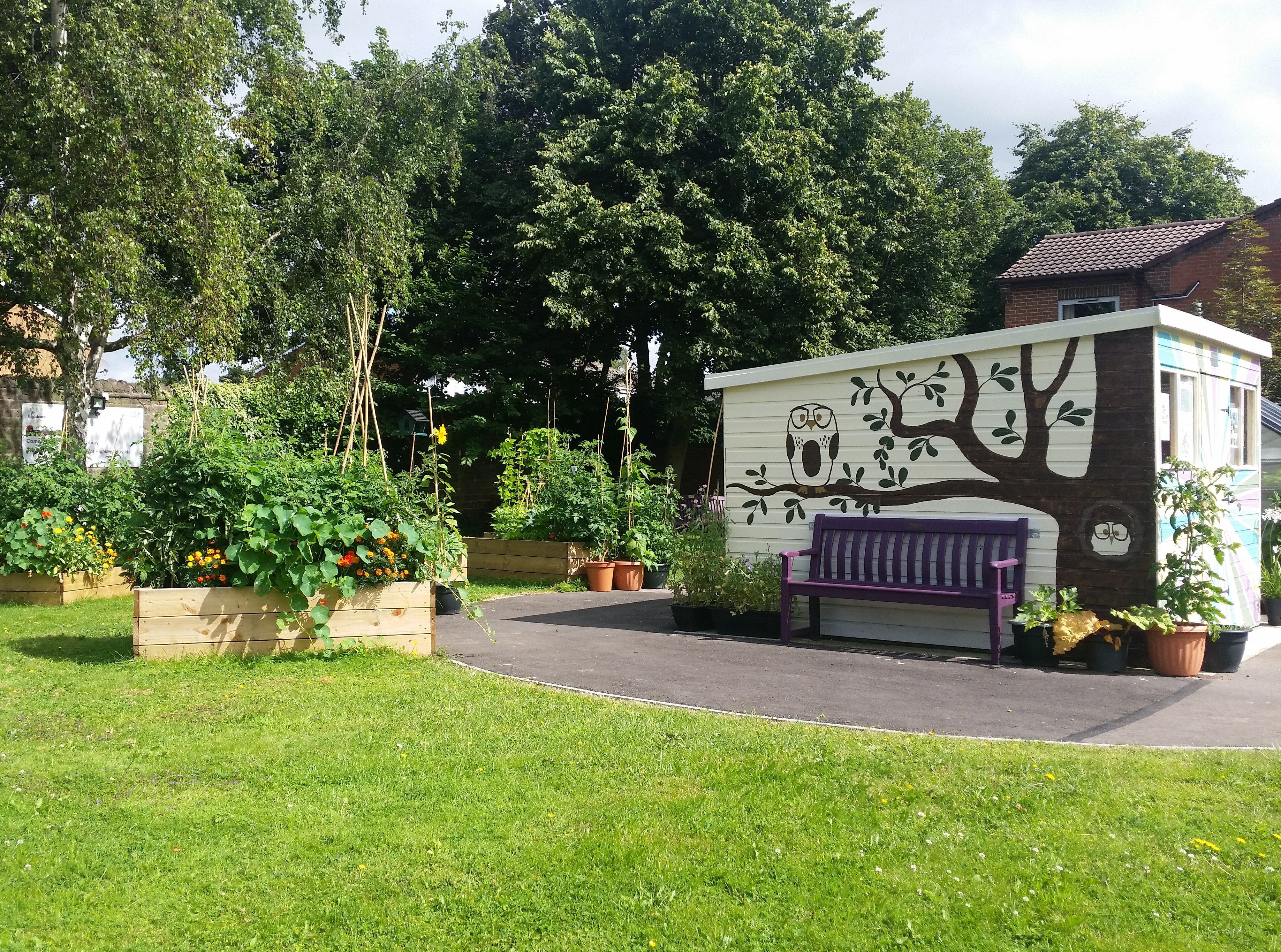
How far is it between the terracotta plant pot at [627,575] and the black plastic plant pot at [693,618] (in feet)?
12.0

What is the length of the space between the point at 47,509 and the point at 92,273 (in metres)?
3.57

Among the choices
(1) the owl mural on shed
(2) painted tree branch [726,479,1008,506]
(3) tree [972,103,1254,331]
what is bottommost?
(2) painted tree branch [726,479,1008,506]

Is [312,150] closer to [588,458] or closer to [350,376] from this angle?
[350,376]

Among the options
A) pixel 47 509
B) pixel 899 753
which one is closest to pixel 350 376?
pixel 47 509

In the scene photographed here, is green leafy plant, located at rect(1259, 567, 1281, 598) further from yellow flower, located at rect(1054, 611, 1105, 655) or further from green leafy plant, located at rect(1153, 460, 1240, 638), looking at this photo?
yellow flower, located at rect(1054, 611, 1105, 655)

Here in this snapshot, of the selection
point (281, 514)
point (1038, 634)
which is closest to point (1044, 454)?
point (1038, 634)

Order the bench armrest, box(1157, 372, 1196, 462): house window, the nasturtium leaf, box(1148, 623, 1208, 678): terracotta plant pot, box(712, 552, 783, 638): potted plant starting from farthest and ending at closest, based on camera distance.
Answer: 1. box(712, 552, 783, 638): potted plant
2. the bench armrest
3. box(1157, 372, 1196, 462): house window
4. box(1148, 623, 1208, 678): terracotta plant pot
5. the nasturtium leaf

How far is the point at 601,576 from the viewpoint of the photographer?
45.5ft

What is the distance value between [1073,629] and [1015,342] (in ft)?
8.21

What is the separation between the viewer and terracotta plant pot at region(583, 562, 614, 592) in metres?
13.9

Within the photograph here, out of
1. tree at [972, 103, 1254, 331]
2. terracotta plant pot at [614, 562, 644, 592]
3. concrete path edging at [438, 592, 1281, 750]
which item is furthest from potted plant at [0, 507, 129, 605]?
tree at [972, 103, 1254, 331]

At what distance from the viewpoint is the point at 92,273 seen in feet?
43.6

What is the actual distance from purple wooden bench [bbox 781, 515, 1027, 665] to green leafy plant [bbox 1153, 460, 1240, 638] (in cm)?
109

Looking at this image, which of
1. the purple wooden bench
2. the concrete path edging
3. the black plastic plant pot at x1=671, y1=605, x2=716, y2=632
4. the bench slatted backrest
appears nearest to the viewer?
the concrete path edging
